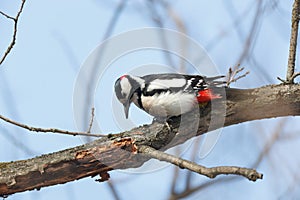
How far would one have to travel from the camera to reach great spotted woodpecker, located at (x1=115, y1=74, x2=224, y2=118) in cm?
261

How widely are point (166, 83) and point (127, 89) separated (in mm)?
263

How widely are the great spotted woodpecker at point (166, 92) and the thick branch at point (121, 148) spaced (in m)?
0.15

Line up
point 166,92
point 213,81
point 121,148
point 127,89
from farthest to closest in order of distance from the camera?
point 127,89 → point 166,92 → point 213,81 → point 121,148

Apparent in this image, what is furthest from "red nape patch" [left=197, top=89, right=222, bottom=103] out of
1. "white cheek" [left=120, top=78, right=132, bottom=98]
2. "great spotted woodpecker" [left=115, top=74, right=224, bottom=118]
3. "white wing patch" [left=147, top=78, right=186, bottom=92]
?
"white cheek" [left=120, top=78, right=132, bottom=98]

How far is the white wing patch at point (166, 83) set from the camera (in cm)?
273

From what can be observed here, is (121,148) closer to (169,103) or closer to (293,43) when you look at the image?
(169,103)

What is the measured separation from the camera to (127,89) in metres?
2.91

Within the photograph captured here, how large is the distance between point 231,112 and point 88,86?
86cm

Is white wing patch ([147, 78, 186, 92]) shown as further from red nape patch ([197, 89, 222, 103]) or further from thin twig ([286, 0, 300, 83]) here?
thin twig ([286, 0, 300, 83])

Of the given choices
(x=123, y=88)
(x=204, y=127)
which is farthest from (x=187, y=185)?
(x=123, y=88)

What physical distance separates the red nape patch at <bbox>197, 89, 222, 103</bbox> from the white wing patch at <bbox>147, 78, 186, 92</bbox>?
16cm

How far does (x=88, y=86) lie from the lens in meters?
2.87

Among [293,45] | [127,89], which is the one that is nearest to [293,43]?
[293,45]

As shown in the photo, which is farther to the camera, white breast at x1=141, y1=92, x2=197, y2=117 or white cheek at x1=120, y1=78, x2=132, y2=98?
white cheek at x1=120, y1=78, x2=132, y2=98
